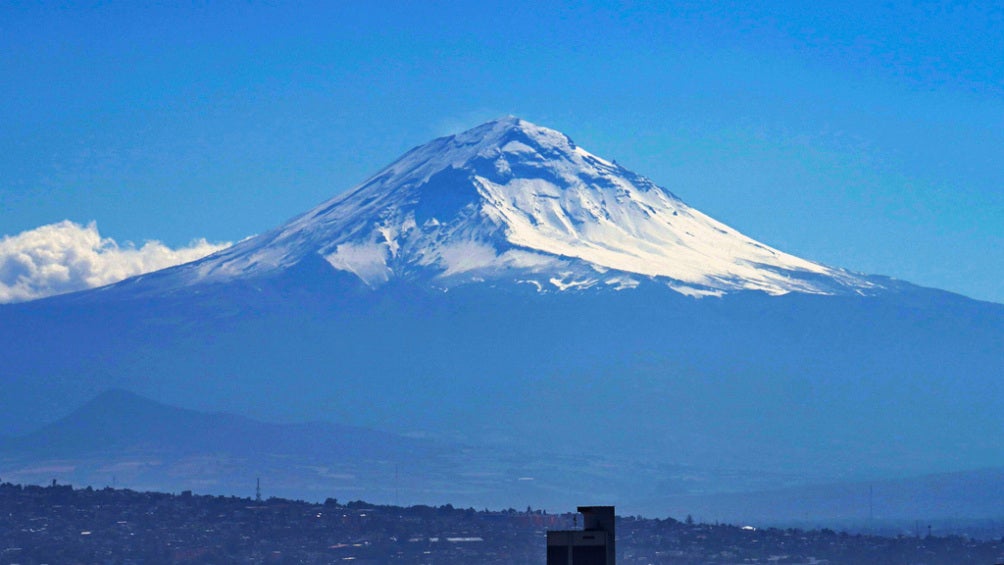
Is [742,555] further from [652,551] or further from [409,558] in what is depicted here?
[409,558]

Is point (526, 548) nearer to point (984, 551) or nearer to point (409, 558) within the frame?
point (409, 558)

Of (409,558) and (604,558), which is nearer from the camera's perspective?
(604,558)

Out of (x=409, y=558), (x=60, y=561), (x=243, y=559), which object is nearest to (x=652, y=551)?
Result: (x=409, y=558)

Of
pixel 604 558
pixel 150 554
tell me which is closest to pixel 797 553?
pixel 150 554

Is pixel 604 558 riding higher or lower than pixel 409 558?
lower

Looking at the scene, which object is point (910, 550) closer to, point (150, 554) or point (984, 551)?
point (984, 551)

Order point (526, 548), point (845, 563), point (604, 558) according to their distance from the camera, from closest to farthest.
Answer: point (604, 558) < point (845, 563) < point (526, 548)

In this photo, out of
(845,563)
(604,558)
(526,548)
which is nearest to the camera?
(604,558)

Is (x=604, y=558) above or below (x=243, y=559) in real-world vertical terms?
below

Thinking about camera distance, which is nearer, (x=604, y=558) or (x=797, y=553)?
(x=604, y=558)
